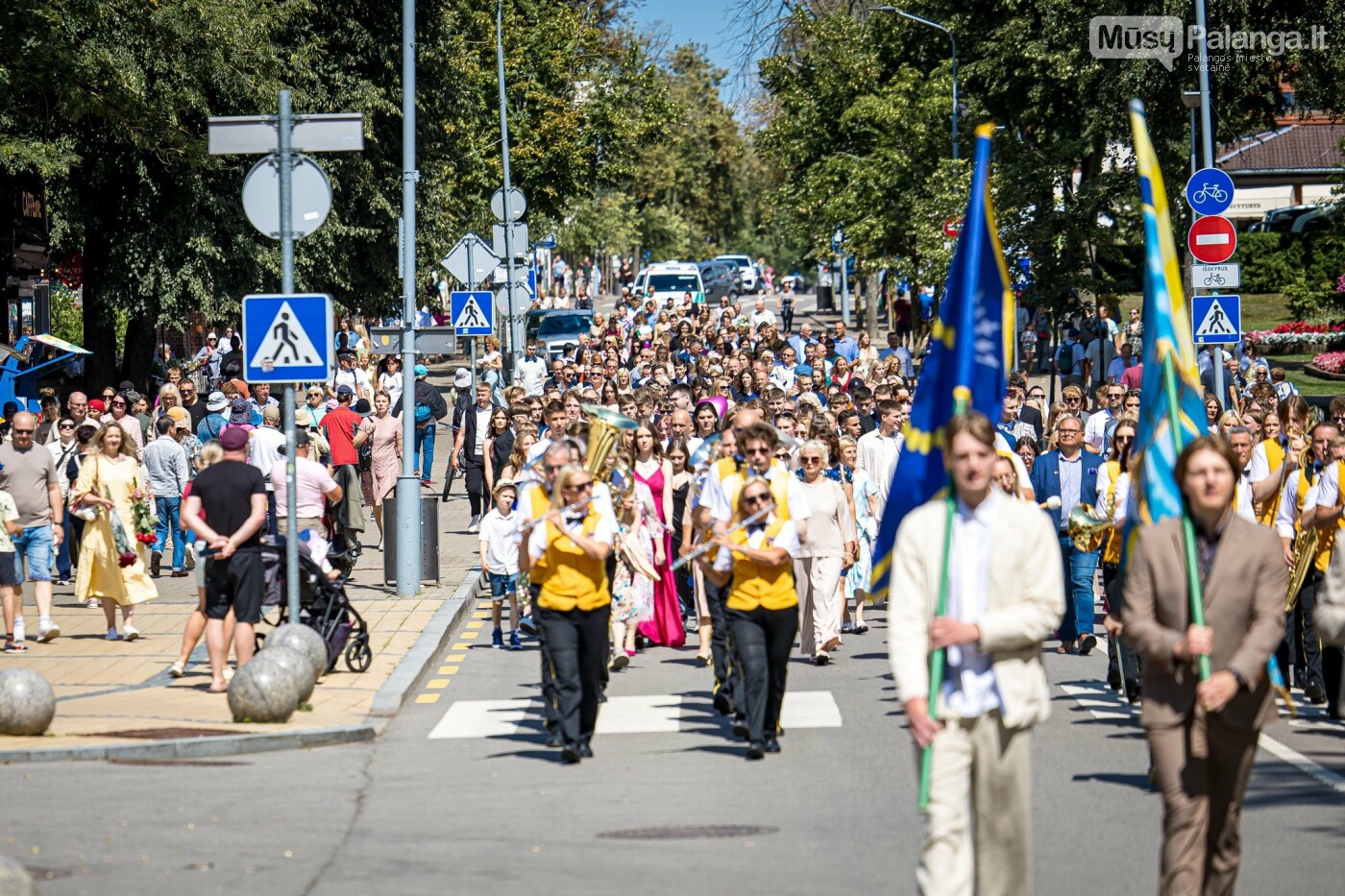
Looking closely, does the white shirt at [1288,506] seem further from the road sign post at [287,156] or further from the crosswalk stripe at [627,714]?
the road sign post at [287,156]

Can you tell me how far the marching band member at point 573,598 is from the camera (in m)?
10.7

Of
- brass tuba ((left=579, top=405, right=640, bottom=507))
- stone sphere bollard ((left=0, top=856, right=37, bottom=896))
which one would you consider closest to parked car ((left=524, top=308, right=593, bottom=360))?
brass tuba ((left=579, top=405, right=640, bottom=507))

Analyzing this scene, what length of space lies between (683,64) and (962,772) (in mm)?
98892

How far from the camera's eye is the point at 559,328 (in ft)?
164

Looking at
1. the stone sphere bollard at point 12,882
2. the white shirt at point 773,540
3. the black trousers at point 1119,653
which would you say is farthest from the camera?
the black trousers at point 1119,653

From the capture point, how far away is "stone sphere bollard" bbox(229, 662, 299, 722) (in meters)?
11.8

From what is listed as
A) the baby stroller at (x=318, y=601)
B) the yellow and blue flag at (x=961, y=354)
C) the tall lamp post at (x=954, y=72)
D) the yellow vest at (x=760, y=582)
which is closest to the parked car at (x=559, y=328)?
the tall lamp post at (x=954, y=72)

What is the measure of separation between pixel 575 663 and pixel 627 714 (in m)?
1.96

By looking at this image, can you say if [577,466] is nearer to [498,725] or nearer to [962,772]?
[498,725]

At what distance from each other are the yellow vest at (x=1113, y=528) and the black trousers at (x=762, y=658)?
9.88 feet

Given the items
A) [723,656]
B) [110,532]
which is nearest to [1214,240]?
[723,656]

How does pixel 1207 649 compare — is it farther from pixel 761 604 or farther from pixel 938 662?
pixel 761 604

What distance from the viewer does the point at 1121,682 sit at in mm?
12984

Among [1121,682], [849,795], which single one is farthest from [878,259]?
[849,795]
